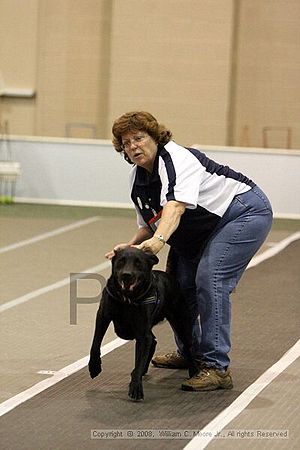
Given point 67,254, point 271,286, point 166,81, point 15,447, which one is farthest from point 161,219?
point 166,81

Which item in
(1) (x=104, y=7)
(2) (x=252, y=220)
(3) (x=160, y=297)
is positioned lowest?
(3) (x=160, y=297)

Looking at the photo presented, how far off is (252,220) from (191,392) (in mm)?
821

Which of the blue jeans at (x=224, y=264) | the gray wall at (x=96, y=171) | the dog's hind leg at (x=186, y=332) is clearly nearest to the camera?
the blue jeans at (x=224, y=264)

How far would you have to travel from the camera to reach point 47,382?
5.02 m

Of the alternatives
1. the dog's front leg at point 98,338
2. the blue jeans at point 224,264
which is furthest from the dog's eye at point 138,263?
the blue jeans at point 224,264

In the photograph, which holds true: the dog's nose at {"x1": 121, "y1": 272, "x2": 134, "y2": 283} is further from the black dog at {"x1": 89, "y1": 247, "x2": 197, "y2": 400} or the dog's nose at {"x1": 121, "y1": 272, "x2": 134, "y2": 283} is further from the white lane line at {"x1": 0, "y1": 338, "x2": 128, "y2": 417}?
the white lane line at {"x1": 0, "y1": 338, "x2": 128, "y2": 417}

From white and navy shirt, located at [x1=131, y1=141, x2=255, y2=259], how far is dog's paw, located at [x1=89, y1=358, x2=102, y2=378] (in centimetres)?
65

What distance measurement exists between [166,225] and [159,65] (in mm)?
8811

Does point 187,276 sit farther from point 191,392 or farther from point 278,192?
point 278,192

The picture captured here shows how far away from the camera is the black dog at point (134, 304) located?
4.51 metres

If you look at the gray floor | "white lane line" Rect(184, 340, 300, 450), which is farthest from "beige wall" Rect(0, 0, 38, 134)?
"white lane line" Rect(184, 340, 300, 450)

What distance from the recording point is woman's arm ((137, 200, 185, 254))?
455 centimetres

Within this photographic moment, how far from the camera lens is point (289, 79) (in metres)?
13.2

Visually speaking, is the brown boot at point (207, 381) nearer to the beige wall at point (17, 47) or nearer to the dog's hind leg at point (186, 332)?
the dog's hind leg at point (186, 332)
